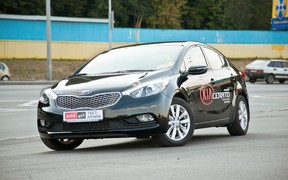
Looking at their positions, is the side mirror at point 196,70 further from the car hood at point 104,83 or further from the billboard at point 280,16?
the billboard at point 280,16

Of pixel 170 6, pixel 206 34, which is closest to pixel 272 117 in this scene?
pixel 206 34

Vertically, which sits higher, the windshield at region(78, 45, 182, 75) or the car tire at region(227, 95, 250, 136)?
the windshield at region(78, 45, 182, 75)

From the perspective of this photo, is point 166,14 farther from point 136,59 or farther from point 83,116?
point 83,116

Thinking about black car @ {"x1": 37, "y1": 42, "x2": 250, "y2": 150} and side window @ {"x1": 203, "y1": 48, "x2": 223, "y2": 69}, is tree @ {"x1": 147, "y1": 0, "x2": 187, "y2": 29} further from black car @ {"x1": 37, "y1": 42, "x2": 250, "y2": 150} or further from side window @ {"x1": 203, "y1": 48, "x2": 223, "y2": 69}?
black car @ {"x1": 37, "y1": 42, "x2": 250, "y2": 150}

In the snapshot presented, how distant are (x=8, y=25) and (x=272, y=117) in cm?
4163

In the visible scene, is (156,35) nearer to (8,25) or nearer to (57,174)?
(8,25)

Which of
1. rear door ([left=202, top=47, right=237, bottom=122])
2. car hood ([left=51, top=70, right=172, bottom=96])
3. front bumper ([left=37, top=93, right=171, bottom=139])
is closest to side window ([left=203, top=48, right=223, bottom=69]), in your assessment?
rear door ([left=202, top=47, right=237, bottom=122])

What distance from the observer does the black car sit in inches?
391

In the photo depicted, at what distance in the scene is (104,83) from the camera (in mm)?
10164

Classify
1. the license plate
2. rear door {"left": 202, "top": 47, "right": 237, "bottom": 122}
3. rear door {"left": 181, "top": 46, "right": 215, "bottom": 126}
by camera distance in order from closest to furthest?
the license plate, rear door {"left": 181, "top": 46, "right": 215, "bottom": 126}, rear door {"left": 202, "top": 47, "right": 237, "bottom": 122}

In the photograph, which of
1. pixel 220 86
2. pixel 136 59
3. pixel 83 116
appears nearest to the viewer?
pixel 83 116

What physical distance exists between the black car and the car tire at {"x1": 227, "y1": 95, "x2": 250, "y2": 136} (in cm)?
24

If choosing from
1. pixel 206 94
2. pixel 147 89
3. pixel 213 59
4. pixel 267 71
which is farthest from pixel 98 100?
pixel 267 71

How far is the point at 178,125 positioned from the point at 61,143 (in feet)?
5.29
